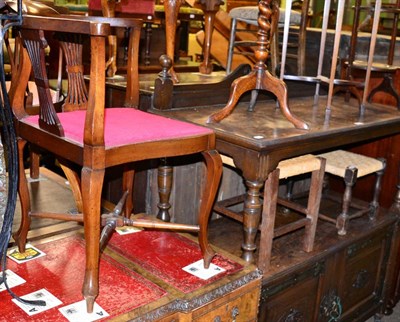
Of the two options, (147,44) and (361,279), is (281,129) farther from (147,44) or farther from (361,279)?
(147,44)

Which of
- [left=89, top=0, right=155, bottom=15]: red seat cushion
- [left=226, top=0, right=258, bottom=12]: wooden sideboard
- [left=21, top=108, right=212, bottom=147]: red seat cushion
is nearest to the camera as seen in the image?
[left=21, top=108, right=212, bottom=147]: red seat cushion

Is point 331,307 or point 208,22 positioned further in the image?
point 208,22

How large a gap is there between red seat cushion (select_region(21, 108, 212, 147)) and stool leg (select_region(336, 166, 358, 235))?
96 centimetres

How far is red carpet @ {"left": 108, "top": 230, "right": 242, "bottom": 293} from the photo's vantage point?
1992 mm

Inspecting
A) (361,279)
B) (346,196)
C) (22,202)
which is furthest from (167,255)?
(361,279)

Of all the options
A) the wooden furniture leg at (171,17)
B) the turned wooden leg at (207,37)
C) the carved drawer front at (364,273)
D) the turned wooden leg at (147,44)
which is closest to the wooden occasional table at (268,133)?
the wooden furniture leg at (171,17)

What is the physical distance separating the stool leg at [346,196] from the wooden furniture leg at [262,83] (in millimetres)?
478

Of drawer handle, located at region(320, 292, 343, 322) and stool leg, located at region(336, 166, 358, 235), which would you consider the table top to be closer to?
stool leg, located at region(336, 166, 358, 235)

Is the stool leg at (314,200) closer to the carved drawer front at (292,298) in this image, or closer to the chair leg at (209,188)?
the carved drawer front at (292,298)

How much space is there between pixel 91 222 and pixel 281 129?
973mm

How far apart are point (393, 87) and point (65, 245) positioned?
2032 millimetres

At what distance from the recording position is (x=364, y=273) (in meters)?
2.88

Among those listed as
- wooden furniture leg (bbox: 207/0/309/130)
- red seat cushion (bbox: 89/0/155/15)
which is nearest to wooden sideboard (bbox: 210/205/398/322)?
wooden furniture leg (bbox: 207/0/309/130)

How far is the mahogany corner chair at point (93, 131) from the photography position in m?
1.54
